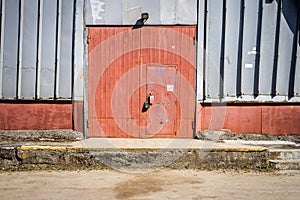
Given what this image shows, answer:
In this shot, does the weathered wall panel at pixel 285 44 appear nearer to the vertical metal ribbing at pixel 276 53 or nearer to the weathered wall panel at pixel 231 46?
the vertical metal ribbing at pixel 276 53

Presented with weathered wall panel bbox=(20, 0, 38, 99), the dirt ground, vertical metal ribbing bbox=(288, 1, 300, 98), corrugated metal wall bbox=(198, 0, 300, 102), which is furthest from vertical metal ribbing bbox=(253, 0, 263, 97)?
weathered wall panel bbox=(20, 0, 38, 99)

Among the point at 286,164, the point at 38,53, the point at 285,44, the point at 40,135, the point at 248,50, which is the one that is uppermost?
the point at 285,44

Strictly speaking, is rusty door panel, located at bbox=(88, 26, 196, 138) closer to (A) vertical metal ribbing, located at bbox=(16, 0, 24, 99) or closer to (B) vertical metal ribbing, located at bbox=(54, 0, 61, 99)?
(B) vertical metal ribbing, located at bbox=(54, 0, 61, 99)

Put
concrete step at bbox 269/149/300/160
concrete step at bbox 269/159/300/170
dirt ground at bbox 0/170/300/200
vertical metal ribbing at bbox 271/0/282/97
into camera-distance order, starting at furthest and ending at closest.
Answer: vertical metal ribbing at bbox 271/0/282/97
concrete step at bbox 269/149/300/160
concrete step at bbox 269/159/300/170
dirt ground at bbox 0/170/300/200

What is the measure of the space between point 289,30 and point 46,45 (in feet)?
17.3

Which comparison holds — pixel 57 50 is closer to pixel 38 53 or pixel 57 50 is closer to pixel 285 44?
pixel 38 53

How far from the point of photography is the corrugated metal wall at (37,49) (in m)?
7.17

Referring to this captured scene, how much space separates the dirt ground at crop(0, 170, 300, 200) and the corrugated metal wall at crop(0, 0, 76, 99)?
2039 mm

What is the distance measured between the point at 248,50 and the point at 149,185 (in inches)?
151

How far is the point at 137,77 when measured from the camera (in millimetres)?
7328

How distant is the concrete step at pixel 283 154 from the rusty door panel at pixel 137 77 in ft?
6.15

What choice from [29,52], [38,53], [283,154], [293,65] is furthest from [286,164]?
[29,52]

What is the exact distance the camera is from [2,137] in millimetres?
7180

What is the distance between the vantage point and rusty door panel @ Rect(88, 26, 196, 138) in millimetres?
7324
